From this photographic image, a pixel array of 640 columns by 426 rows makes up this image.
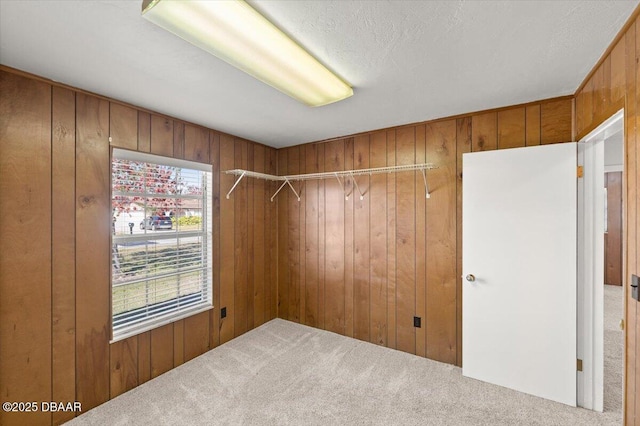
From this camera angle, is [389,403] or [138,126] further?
[138,126]

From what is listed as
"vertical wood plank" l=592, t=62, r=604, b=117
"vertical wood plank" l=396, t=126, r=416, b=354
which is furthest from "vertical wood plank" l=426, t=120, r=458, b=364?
"vertical wood plank" l=592, t=62, r=604, b=117

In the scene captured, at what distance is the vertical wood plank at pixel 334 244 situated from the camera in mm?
3270

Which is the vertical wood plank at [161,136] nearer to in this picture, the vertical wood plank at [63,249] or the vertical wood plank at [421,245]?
the vertical wood plank at [63,249]

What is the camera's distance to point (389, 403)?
2.08 metres

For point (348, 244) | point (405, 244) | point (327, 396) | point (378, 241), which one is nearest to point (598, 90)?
point (405, 244)

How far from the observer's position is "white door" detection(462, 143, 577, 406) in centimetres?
203

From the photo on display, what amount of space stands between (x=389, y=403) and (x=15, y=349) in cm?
251

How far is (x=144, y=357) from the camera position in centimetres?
234

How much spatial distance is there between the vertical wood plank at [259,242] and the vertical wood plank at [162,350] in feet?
3.51

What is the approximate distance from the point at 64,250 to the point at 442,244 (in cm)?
304

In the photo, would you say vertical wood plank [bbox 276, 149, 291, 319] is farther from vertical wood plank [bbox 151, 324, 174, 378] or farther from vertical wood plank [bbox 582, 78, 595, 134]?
vertical wood plank [bbox 582, 78, 595, 134]

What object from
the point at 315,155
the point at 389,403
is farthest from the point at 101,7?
the point at 389,403

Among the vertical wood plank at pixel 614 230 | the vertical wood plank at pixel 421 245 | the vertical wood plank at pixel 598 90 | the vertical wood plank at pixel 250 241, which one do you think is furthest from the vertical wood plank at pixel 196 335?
the vertical wood plank at pixel 614 230

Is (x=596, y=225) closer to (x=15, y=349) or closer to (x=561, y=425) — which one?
(x=561, y=425)
